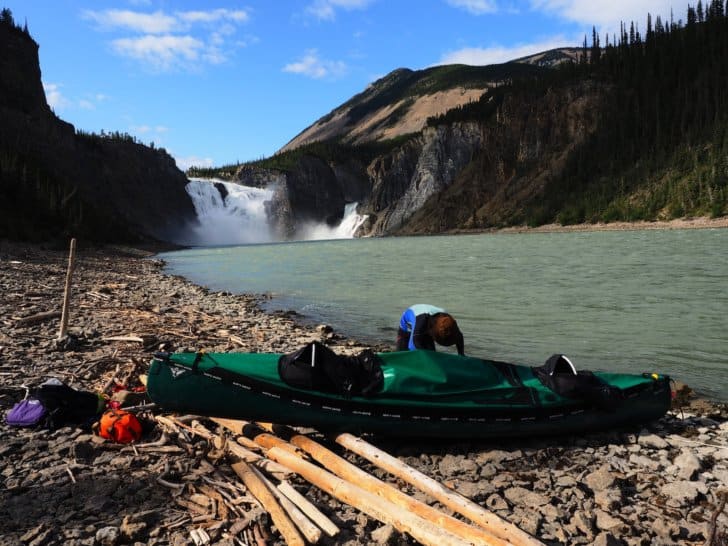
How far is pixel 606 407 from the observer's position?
5.86 metres

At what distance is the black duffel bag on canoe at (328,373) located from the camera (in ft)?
17.7

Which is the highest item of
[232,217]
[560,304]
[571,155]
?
[571,155]

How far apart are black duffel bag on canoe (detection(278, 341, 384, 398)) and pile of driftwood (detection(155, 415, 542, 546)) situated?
52cm

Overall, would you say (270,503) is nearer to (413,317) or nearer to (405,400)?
(405,400)

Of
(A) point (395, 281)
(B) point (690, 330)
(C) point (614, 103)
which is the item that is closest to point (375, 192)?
(C) point (614, 103)

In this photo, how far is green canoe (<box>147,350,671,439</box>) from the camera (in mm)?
5297

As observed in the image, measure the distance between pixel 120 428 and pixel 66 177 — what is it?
76871 millimetres

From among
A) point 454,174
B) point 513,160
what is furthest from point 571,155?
point 454,174

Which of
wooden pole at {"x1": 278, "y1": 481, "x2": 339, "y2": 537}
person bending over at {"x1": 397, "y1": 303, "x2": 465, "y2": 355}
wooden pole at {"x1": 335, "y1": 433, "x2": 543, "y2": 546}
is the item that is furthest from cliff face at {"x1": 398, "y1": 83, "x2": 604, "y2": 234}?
wooden pole at {"x1": 278, "y1": 481, "x2": 339, "y2": 537}

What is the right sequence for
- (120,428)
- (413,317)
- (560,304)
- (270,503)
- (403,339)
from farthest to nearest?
(560,304) → (403,339) → (413,317) → (120,428) → (270,503)

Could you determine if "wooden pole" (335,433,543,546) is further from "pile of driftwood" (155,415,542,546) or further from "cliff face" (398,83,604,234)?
"cliff face" (398,83,604,234)

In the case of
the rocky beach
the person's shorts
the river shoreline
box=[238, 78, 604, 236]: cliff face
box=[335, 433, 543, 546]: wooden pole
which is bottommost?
the rocky beach

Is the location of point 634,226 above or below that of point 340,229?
below

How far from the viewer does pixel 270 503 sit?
3.98 metres
